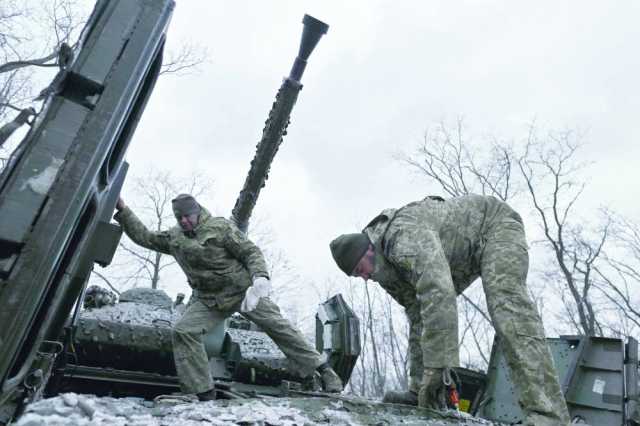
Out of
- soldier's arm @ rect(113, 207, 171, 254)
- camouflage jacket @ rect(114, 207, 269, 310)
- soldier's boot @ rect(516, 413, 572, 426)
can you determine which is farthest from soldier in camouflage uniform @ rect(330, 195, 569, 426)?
soldier's arm @ rect(113, 207, 171, 254)

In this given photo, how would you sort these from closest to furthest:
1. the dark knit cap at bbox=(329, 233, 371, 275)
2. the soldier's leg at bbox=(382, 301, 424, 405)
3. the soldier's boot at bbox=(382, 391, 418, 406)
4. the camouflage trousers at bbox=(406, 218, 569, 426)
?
1. the camouflage trousers at bbox=(406, 218, 569, 426)
2. the dark knit cap at bbox=(329, 233, 371, 275)
3. the soldier's boot at bbox=(382, 391, 418, 406)
4. the soldier's leg at bbox=(382, 301, 424, 405)

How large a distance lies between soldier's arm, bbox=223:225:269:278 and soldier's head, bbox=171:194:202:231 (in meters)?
0.28

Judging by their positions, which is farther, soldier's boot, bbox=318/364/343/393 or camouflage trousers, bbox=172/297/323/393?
soldier's boot, bbox=318/364/343/393

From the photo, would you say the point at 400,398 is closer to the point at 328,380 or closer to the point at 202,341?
the point at 328,380

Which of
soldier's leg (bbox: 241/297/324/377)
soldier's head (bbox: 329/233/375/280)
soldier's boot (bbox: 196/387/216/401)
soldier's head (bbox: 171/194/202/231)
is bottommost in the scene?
soldier's boot (bbox: 196/387/216/401)

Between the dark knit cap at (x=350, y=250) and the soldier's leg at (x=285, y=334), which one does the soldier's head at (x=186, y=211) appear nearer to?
the soldier's leg at (x=285, y=334)

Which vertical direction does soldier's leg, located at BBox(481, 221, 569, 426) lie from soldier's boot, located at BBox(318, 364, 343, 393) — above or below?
above

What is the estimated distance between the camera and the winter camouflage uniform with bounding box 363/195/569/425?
269 centimetres

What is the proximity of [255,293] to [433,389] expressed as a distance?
181cm

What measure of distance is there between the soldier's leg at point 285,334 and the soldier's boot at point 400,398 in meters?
1.15

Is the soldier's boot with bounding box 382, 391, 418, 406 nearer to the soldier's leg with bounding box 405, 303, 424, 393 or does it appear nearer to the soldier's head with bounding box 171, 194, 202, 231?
the soldier's leg with bounding box 405, 303, 424, 393

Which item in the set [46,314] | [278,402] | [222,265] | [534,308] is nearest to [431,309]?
[534,308]

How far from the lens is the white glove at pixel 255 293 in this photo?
4.17 metres

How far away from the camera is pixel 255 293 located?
13.8 feet
